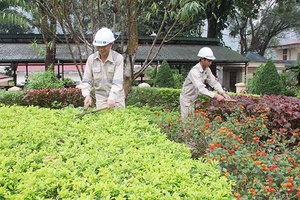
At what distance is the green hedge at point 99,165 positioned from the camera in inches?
70.1

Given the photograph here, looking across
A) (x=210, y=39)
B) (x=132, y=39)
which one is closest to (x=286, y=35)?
(x=210, y=39)

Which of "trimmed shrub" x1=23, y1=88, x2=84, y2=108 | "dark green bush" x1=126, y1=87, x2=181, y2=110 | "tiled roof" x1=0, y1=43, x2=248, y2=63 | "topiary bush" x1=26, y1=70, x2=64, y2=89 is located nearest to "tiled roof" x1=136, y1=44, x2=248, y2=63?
"tiled roof" x1=0, y1=43, x2=248, y2=63

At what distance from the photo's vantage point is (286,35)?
118 ft

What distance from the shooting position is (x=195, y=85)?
5102 millimetres

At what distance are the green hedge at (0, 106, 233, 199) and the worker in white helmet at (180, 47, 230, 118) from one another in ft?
Answer: 6.43

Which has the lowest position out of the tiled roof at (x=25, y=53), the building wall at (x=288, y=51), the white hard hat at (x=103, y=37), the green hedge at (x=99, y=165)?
the green hedge at (x=99, y=165)

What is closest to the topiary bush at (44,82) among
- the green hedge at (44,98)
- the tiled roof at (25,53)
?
the green hedge at (44,98)

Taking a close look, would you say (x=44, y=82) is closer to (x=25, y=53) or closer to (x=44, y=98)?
(x=44, y=98)

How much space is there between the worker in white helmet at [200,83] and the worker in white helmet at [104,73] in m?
1.22

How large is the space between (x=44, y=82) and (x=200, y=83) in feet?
22.9

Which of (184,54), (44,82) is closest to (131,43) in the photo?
(44,82)

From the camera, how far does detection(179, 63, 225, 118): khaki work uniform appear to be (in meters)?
5.03

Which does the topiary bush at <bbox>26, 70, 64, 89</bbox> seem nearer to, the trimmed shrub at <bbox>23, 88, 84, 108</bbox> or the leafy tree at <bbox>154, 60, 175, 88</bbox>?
the trimmed shrub at <bbox>23, 88, 84, 108</bbox>

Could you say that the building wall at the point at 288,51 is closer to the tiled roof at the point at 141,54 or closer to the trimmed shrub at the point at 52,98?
the tiled roof at the point at 141,54
